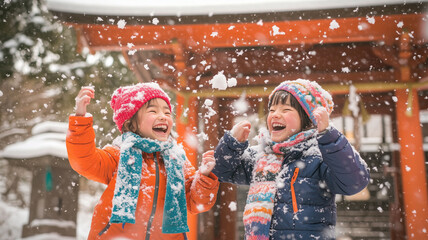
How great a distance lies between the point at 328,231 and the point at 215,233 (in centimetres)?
349

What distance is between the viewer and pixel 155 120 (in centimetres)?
213

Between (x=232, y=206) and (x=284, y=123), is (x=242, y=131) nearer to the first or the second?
(x=284, y=123)

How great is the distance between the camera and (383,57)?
451cm

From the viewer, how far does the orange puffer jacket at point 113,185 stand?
1901 millimetres

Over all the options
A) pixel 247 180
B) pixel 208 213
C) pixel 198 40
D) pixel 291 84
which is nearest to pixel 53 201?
pixel 208 213

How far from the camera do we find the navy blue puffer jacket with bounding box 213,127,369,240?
1.69 metres

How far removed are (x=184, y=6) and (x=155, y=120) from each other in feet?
7.38

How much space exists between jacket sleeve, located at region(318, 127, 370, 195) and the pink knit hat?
1.03 meters

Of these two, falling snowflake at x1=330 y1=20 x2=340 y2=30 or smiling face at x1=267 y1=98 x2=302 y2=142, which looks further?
falling snowflake at x1=330 y1=20 x2=340 y2=30

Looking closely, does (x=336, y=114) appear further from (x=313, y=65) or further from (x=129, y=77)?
(x=129, y=77)

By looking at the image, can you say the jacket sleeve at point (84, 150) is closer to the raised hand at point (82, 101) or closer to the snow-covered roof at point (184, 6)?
the raised hand at point (82, 101)

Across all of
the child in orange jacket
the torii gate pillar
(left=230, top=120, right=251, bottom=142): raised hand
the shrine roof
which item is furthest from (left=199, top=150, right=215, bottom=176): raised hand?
the torii gate pillar

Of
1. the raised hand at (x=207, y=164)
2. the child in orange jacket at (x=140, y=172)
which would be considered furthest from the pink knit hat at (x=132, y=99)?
the raised hand at (x=207, y=164)

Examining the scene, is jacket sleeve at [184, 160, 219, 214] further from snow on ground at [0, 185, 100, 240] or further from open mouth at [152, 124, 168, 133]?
snow on ground at [0, 185, 100, 240]
